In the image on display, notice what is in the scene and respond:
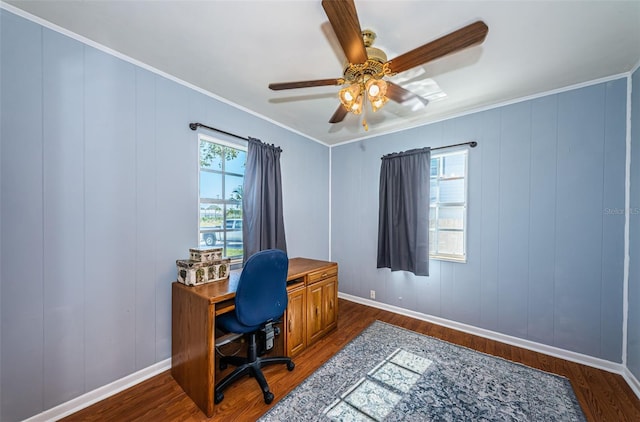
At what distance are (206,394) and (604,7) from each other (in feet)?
11.2

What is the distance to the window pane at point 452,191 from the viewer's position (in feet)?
9.18

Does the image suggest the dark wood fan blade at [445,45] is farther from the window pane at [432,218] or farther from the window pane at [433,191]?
the window pane at [432,218]

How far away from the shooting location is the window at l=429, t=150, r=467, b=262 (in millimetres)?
2790

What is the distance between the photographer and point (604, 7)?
53.4 inches

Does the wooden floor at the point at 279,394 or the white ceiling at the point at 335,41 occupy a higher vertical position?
the white ceiling at the point at 335,41

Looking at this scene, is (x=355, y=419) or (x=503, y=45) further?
(x=503, y=45)

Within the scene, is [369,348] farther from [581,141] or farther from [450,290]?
[581,141]

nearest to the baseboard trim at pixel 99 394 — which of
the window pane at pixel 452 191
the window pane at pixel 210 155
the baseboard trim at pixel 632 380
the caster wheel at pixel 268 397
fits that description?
the caster wheel at pixel 268 397

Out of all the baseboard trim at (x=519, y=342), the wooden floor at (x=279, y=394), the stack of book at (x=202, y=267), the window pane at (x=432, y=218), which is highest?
the window pane at (x=432, y=218)

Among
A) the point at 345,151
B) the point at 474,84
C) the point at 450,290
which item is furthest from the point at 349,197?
the point at 474,84

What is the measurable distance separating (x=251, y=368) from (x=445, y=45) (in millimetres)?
2467

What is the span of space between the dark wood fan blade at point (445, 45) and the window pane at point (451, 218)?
204 cm

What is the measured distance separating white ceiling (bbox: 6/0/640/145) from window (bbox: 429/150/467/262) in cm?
78

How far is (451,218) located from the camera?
9.45 ft
